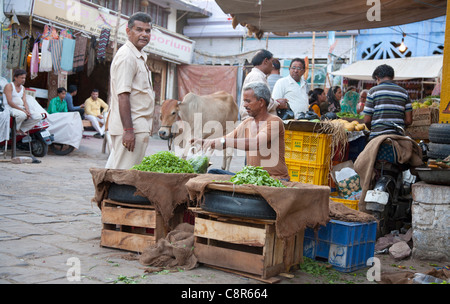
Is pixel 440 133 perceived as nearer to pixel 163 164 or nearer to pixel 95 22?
pixel 163 164

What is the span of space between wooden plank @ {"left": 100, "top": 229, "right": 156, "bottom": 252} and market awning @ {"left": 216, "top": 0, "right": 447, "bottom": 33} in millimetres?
4929

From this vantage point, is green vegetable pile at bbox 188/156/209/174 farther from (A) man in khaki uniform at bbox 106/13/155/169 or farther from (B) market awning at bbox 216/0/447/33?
(B) market awning at bbox 216/0/447/33

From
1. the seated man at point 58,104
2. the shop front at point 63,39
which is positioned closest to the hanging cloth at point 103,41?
the shop front at point 63,39

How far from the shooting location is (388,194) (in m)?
5.47

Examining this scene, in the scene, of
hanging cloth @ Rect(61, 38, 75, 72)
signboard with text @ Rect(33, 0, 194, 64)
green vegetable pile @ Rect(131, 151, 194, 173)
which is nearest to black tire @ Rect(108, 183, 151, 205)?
green vegetable pile @ Rect(131, 151, 194, 173)

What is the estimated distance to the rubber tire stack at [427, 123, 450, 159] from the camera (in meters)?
5.25

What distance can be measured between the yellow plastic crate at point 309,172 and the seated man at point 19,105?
6.90 metres

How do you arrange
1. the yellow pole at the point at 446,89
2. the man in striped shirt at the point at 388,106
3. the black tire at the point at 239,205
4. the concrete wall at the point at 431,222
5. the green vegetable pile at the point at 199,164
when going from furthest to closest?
the man in striped shirt at the point at 388,106 < the yellow pole at the point at 446,89 < the green vegetable pile at the point at 199,164 < the concrete wall at the point at 431,222 < the black tire at the point at 239,205

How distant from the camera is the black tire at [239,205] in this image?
3602 mm

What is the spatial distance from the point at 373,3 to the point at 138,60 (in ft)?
15.6

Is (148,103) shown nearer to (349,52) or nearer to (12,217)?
(12,217)

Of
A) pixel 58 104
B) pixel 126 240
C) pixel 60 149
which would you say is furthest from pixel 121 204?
pixel 58 104

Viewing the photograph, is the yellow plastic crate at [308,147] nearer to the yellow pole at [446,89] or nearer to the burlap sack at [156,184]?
the yellow pole at [446,89]

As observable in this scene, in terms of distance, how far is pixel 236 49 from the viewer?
2389 centimetres
